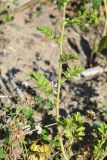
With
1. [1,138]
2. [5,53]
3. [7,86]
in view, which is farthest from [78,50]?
[1,138]

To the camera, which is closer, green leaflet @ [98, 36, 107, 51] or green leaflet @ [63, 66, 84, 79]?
green leaflet @ [63, 66, 84, 79]

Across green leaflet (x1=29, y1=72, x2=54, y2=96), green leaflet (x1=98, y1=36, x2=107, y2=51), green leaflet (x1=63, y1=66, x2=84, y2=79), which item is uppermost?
green leaflet (x1=98, y1=36, x2=107, y2=51)

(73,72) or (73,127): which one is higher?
(73,72)

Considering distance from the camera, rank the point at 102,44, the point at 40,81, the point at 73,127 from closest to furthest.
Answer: the point at 40,81 → the point at 73,127 → the point at 102,44

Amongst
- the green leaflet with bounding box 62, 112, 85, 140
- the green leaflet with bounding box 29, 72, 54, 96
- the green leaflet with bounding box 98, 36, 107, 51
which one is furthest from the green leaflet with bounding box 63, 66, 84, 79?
the green leaflet with bounding box 98, 36, 107, 51

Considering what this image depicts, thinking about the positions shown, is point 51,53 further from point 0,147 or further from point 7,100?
point 0,147

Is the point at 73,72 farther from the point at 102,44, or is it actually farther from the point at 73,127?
the point at 102,44

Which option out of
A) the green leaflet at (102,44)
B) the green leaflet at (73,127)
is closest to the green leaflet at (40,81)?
the green leaflet at (73,127)

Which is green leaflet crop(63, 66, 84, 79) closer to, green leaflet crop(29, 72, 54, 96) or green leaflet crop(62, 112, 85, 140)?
green leaflet crop(29, 72, 54, 96)

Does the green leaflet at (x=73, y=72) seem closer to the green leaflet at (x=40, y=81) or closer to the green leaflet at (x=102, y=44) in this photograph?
the green leaflet at (x=40, y=81)

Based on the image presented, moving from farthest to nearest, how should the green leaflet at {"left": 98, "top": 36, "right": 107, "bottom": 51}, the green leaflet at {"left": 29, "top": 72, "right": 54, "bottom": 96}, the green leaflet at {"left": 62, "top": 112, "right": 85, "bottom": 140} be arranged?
the green leaflet at {"left": 98, "top": 36, "right": 107, "bottom": 51}, the green leaflet at {"left": 62, "top": 112, "right": 85, "bottom": 140}, the green leaflet at {"left": 29, "top": 72, "right": 54, "bottom": 96}

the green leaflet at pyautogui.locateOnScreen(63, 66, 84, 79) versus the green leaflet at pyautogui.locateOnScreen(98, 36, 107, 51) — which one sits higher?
the green leaflet at pyautogui.locateOnScreen(98, 36, 107, 51)

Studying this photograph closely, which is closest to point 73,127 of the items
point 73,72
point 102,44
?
point 73,72
